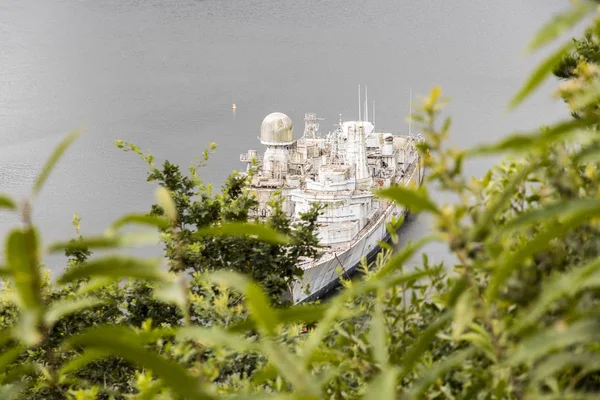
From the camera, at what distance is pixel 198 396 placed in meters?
0.58

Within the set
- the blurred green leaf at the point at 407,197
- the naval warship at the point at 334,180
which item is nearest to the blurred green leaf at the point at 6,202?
the blurred green leaf at the point at 407,197

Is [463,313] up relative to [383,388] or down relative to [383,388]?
up

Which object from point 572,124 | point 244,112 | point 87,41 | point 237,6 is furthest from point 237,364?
point 237,6

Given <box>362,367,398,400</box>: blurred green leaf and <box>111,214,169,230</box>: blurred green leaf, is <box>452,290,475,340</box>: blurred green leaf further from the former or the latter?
<box>111,214,169,230</box>: blurred green leaf

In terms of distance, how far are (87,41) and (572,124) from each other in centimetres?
4173

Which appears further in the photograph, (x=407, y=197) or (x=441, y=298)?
(x=441, y=298)

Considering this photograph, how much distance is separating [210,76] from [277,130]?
13.3 meters

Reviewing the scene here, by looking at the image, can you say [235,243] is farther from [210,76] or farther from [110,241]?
[210,76]

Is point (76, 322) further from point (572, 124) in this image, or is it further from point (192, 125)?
point (192, 125)

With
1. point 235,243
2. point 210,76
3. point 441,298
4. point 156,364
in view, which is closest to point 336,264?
point 235,243

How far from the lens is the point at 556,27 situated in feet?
2.21

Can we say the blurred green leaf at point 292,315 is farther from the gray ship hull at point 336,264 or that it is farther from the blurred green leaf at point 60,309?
the gray ship hull at point 336,264

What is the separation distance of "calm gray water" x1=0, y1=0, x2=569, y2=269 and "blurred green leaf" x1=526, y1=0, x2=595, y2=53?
14.4m

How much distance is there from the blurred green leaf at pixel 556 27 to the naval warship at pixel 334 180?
1576 centimetres
